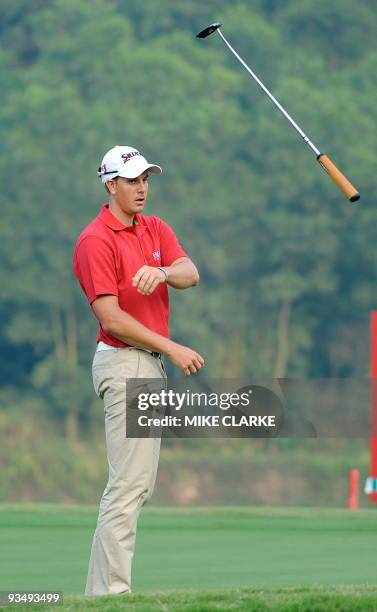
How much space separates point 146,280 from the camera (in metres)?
5.11

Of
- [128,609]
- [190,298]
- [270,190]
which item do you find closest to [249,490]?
[190,298]

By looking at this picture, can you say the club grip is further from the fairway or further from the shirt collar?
the fairway

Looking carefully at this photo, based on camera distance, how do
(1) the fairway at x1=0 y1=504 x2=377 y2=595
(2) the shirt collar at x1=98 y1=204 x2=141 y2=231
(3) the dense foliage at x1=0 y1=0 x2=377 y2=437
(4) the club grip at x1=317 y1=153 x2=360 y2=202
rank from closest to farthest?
(2) the shirt collar at x1=98 y1=204 x2=141 y2=231
(4) the club grip at x1=317 y1=153 x2=360 y2=202
(1) the fairway at x1=0 y1=504 x2=377 y2=595
(3) the dense foliage at x1=0 y1=0 x2=377 y2=437

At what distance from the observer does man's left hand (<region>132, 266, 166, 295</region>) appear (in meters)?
5.11

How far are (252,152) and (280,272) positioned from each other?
313cm

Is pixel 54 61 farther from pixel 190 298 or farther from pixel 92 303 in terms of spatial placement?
pixel 92 303

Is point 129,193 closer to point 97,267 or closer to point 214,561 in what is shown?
point 97,267

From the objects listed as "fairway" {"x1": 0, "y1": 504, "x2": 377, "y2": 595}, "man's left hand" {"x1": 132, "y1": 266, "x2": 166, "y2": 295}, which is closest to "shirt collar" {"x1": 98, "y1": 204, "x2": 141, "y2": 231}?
"man's left hand" {"x1": 132, "y1": 266, "x2": 166, "y2": 295}

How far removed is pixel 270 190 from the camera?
132 ft

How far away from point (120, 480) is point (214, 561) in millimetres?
2176

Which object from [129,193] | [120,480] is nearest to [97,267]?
[129,193]

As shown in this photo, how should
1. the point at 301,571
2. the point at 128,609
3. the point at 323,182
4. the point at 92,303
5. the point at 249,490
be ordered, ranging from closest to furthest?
the point at 128,609, the point at 92,303, the point at 301,571, the point at 249,490, the point at 323,182

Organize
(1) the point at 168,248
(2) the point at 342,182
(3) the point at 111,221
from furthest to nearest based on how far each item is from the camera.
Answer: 1. (2) the point at 342,182
2. (1) the point at 168,248
3. (3) the point at 111,221

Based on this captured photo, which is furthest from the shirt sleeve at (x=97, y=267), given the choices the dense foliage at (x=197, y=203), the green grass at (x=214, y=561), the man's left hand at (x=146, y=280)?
the dense foliage at (x=197, y=203)
